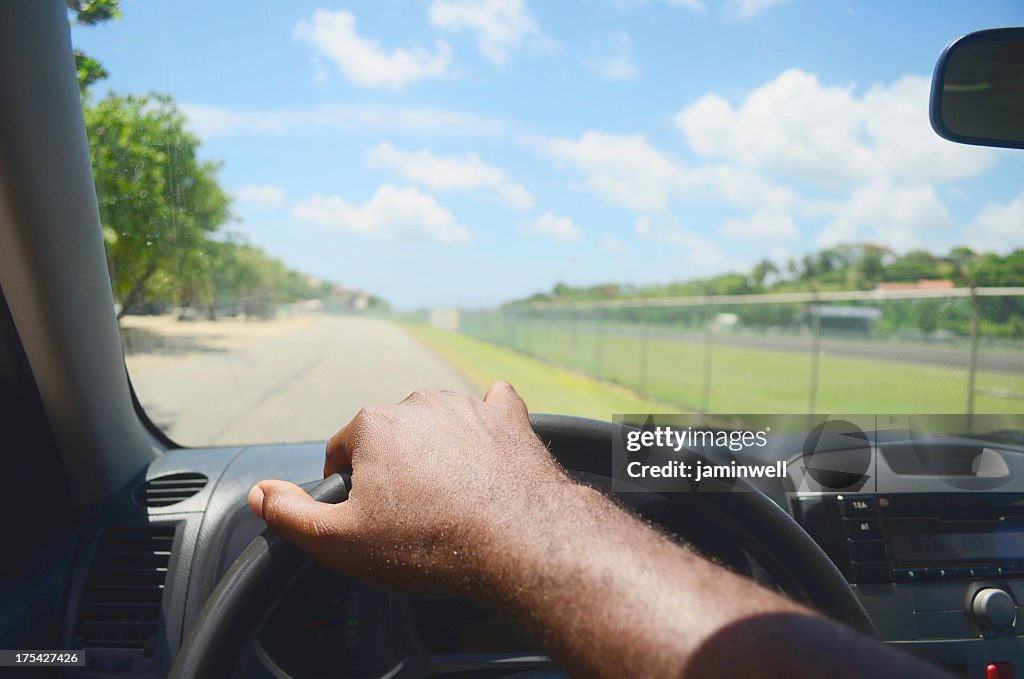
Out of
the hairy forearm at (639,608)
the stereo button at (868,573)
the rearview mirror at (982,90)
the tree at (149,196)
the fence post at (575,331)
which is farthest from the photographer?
the fence post at (575,331)

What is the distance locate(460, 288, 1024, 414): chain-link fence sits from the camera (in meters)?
8.95

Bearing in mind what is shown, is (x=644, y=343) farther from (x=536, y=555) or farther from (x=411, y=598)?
(x=536, y=555)

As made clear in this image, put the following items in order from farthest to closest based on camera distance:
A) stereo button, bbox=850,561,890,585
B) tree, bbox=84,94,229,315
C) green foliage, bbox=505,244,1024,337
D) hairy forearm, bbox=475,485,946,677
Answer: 1. green foliage, bbox=505,244,1024,337
2. tree, bbox=84,94,229,315
3. stereo button, bbox=850,561,890,585
4. hairy forearm, bbox=475,485,946,677

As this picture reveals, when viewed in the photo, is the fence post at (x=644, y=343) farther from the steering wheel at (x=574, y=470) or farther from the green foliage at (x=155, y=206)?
the steering wheel at (x=574, y=470)

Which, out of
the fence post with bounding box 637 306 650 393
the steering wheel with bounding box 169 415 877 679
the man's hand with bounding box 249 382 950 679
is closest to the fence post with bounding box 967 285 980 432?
the fence post with bounding box 637 306 650 393

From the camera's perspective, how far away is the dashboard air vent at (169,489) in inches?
114

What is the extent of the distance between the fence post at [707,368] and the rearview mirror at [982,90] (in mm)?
7455

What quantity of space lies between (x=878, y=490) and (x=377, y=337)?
12.5 ft

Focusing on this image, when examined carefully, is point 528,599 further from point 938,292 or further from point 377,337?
point 938,292

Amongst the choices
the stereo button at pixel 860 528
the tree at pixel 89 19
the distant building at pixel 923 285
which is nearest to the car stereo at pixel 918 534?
the stereo button at pixel 860 528

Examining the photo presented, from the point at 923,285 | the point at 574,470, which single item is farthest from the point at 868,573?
the point at 923,285

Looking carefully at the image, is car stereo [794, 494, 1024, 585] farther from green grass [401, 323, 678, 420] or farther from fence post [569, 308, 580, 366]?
fence post [569, 308, 580, 366]

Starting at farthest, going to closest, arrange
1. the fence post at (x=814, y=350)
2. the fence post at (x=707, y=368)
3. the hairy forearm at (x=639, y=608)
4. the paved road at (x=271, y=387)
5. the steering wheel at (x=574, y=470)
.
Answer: the fence post at (x=707, y=368), the fence post at (x=814, y=350), the paved road at (x=271, y=387), the steering wheel at (x=574, y=470), the hairy forearm at (x=639, y=608)

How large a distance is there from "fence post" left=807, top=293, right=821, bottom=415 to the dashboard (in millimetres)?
7186
